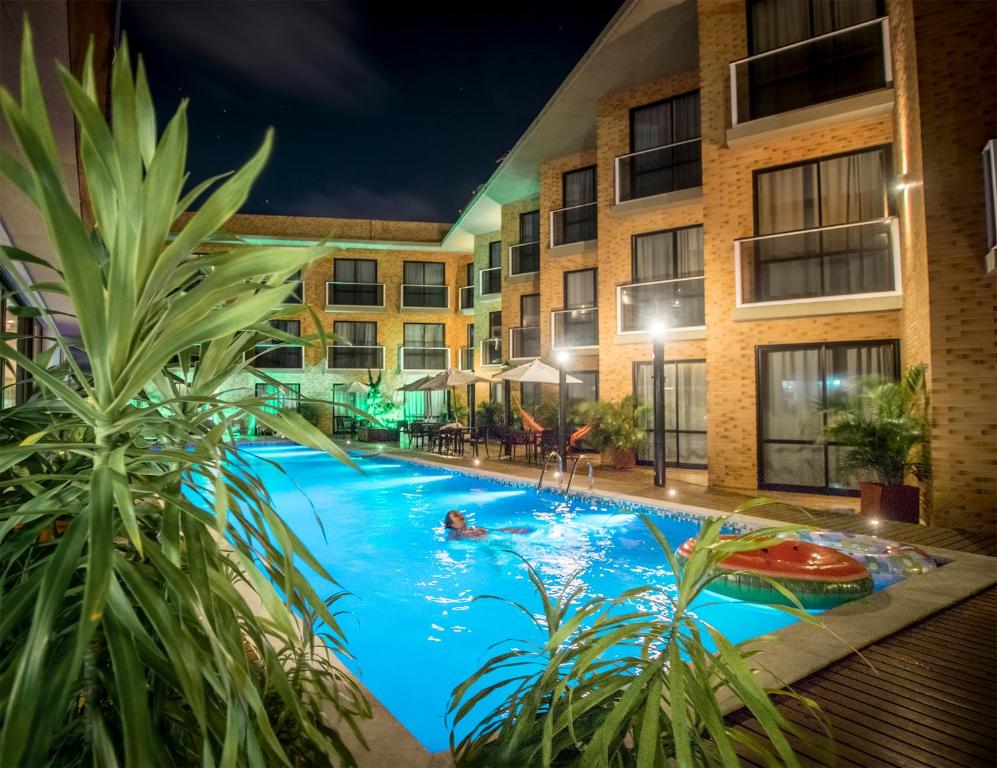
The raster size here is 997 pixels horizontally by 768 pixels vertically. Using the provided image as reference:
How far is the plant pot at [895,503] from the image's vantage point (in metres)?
6.94

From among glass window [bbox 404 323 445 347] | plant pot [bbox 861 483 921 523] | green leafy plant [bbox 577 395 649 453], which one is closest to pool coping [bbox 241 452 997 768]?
plant pot [bbox 861 483 921 523]

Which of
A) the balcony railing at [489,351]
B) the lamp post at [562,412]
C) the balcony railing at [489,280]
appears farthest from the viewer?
the balcony railing at [489,280]

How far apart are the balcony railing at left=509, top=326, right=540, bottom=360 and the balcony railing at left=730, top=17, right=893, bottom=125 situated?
8.81 metres

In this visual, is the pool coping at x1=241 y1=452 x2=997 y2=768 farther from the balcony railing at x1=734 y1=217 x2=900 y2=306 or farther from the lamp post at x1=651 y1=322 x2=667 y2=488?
the balcony railing at x1=734 y1=217 x2=900 y2=306

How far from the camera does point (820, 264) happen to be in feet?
30.5

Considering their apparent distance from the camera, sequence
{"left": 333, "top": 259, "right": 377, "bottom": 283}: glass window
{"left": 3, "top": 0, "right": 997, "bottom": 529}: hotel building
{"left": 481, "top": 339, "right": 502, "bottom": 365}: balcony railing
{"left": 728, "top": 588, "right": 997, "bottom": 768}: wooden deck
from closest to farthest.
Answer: {"left": 728, "top": 588, "right": 997, "bottom": 768}: wooden deck → {"left": 3, "top": 0, "right": 997, "bottom": 529}: hotel building → {"left": 481, "top": 339, "right": 502, "bottom": 365}: balcony railing → {"left": 333, "top": 259, "right": 377, "bottom": 283}: glass window

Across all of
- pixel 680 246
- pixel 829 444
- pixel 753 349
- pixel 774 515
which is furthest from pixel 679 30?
pixel 774 515

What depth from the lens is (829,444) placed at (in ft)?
30.3

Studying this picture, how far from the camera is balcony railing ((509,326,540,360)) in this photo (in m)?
17.4

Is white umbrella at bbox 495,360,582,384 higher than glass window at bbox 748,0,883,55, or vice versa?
glass window at bbox 748,0,883,55

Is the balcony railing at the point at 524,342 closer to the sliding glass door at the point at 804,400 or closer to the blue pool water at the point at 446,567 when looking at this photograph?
the blue pool water at the point at 446,567

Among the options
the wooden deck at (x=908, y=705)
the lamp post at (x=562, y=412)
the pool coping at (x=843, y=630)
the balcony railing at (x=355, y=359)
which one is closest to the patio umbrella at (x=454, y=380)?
the lamp post at (x=562, y=412)

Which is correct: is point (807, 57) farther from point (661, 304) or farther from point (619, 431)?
point (619, 431)

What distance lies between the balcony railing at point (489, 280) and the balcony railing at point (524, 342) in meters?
3.65
